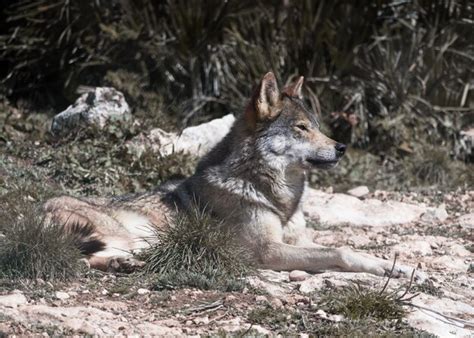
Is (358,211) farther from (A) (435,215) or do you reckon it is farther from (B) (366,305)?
(B) (366,305)

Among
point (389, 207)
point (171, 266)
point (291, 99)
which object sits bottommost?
point (389, 207)

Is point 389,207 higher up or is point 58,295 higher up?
point 58,295

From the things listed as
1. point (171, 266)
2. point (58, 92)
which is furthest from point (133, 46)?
point (171, 266)

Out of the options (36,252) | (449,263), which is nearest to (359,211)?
(449,263)

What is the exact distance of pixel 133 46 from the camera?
14.1 meters

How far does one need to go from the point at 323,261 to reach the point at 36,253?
2415 millimetres

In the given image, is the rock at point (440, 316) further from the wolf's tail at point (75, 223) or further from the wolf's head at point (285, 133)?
the wolf's tail at point (75, 223)

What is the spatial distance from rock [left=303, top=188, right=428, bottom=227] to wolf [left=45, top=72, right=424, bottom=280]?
1.97 m

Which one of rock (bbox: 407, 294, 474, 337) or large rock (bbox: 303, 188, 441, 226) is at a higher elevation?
rock (bbox: 407, 294, 474, 337)

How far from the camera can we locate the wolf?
808cm

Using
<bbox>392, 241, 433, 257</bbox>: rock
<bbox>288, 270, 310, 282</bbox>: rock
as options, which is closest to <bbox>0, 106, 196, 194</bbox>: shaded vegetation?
<bbox>392, 241, 433, 257</bbox>: rock

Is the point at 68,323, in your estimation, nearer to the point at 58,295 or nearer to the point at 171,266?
the point at 58,295

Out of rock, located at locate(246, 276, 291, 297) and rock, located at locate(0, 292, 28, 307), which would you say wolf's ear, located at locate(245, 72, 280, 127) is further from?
rock, located at locate(0, 292, 28, 307)

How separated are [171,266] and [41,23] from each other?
7790 millimetres
